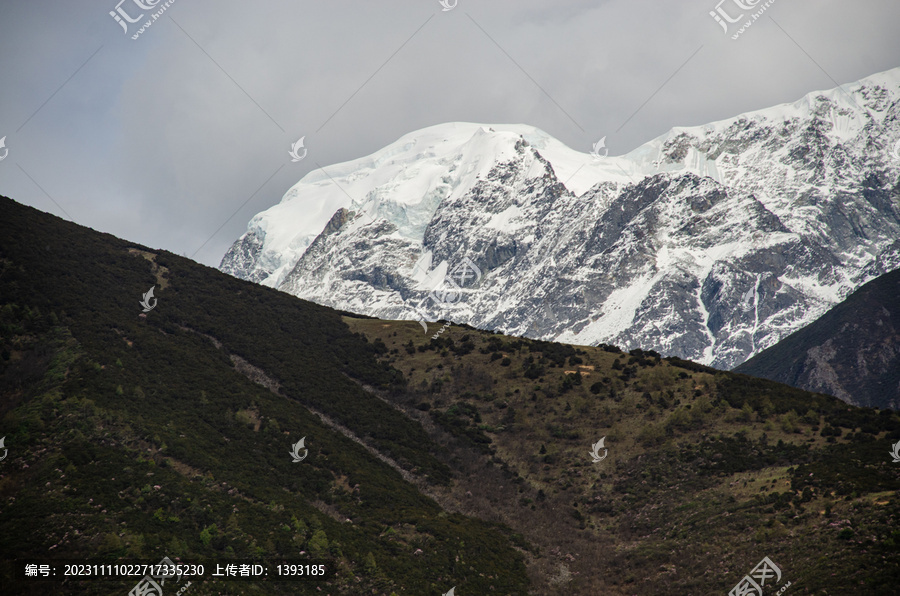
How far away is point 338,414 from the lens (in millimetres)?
69375

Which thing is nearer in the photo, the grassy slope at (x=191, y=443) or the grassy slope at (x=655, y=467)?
the grassy slope at (x=191, y=443)

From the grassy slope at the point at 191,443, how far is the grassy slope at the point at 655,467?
454cm

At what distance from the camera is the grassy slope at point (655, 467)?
138 feet

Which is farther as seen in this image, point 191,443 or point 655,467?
point 655,467

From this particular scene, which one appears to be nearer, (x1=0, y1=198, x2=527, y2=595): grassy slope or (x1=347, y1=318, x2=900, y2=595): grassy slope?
(x1=0, y1=198, x2=527, y2=595): grassy slope

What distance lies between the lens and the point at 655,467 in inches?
2384

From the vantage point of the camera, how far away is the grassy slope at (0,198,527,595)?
4016 cm

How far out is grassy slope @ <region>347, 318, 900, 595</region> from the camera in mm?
42094

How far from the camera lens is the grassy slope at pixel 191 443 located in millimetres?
40156

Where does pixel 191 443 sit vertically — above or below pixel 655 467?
above

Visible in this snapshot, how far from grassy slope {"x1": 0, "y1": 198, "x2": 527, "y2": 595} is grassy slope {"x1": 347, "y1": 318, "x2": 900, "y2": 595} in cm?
454

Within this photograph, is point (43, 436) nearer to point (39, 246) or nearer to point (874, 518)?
point (39, 246)

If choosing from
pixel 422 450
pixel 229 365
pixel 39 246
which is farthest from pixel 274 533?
pixel 39 246

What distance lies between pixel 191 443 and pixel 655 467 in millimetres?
41657
